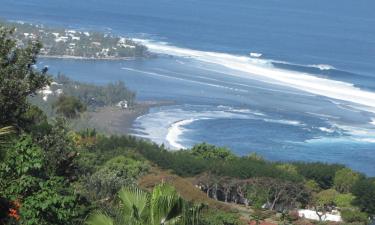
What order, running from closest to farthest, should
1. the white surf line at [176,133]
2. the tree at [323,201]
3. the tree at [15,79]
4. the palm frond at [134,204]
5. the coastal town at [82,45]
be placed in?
the palm frond at [134,204]
the tree at [15,79]
the tree at [323,201]
the white surf line at [176,133]
the coastal town at [82,45]

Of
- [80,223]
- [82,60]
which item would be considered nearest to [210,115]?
[82,60]

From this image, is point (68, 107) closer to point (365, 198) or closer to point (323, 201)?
point (323, 201)

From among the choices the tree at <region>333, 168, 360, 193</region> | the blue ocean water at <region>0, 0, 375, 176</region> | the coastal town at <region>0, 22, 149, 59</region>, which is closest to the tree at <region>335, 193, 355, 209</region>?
the tree at <region>333, 168, 360, 193</region>

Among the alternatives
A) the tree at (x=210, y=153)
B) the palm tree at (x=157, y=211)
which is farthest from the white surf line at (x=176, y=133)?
the palm tree at (x=157, y=211)

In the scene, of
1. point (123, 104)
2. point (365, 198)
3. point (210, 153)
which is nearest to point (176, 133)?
point (123, 104)

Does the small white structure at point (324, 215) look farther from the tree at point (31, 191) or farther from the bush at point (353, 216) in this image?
the tree at point (31, 191)

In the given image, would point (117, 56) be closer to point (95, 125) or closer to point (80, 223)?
point (95, 125)
